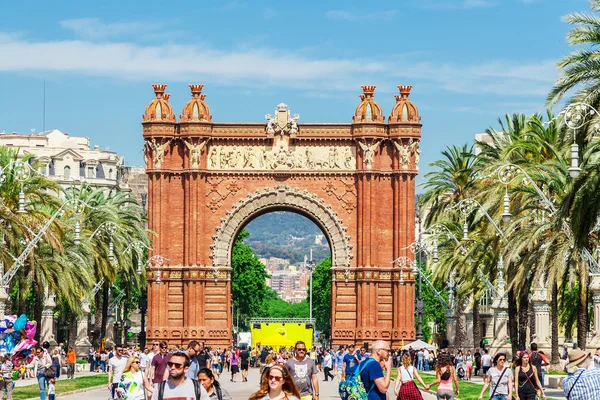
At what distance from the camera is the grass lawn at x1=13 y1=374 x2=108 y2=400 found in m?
40.9

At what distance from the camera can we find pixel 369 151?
7525 cm

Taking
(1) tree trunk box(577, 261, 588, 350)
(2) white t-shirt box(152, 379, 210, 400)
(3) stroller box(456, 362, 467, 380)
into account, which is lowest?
(3) stroller box(456, 362, 467, 380)

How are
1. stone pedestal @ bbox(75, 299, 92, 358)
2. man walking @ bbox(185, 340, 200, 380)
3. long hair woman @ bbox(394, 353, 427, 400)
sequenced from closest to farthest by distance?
long hair woman @ bbox(394, 353, 427, 400) → man walking @ bbox(185, 340, 200, 380) → stone pedestal @ bbox(75, 299, 92, 358)

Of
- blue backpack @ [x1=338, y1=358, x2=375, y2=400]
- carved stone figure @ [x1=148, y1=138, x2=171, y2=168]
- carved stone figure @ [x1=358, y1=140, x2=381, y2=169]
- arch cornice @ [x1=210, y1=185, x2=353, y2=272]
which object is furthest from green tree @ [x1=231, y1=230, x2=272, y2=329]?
blue backpack @ [x1=338, y1=358, x2=375, y2=400]

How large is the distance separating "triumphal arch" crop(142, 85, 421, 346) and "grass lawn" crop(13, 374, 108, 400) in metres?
19.5

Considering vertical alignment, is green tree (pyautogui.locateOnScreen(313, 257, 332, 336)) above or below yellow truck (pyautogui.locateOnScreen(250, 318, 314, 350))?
above

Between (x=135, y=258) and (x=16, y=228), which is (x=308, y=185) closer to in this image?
(x=135, y=258)

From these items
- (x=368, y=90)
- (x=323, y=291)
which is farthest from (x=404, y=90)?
(x=323, y=291)

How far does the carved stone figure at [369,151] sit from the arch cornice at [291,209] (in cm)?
339

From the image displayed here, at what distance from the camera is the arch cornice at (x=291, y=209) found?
7631 centimetres

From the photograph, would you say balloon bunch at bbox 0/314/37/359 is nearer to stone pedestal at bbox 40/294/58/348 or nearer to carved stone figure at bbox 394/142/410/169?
stone pedestal at bbox 40/294/58/348

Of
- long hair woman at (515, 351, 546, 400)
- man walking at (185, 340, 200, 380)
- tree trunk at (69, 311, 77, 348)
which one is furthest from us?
tree trunk at (69, 311, 77, 348)

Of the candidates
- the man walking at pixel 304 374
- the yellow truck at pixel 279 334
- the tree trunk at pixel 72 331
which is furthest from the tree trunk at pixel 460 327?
the man walking at pixel 304 374

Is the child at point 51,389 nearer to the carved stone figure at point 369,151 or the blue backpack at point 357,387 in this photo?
the blue backpack at point 357,387
